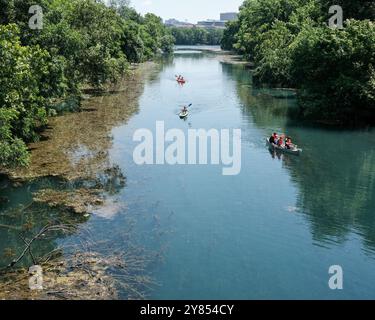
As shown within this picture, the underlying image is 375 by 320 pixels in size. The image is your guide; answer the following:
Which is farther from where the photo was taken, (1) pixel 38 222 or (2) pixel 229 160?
(2) pixel 229 160

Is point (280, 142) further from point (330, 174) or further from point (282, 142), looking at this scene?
point (330, 174)

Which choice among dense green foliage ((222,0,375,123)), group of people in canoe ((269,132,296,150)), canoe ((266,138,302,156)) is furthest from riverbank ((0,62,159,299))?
dense green foliage ((222,0,375,123))

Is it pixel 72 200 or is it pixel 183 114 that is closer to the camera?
pixel 72 200

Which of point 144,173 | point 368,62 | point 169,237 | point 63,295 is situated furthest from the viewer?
point 368,62

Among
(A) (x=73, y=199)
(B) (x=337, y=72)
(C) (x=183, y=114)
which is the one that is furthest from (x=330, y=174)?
(C) (x=183, y=114)

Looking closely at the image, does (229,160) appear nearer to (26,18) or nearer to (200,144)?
(200,144)

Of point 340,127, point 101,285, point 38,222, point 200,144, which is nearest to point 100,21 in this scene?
point 200,144

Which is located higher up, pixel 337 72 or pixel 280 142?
pixel 337 72
